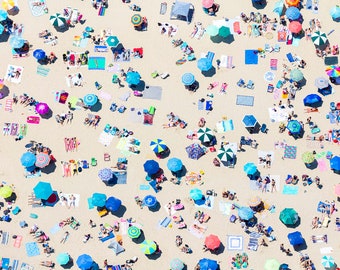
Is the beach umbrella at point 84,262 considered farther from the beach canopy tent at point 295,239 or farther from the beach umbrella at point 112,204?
the beach canopy tent at point 295,239

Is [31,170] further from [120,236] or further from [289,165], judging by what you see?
[289,165]

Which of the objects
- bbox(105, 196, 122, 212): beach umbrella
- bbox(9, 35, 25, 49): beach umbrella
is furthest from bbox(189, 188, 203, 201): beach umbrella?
bbox(9, 35, 25, 49): beach umbrella

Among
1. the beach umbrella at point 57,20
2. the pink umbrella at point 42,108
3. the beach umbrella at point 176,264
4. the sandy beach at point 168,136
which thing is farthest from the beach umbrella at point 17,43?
the beach umbrella at point 176,264

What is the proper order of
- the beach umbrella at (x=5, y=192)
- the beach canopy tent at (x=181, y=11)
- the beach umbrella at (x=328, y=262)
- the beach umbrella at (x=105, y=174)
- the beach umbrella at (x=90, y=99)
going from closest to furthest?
the beach umbrella at (x=328, y=262) < the beach umbrella at (x=105, y=174) < the beach umbrella at (x=5, y=192) < the beach umbrella at (x=90, y=99) < the beach canopy tent at (x=181, y=11)

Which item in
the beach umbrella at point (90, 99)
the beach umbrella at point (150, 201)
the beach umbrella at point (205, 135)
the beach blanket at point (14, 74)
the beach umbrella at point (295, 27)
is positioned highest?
the beach umbrella at point (295, 27)

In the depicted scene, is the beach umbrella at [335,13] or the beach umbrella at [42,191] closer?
the beach umbrella at [42,191]

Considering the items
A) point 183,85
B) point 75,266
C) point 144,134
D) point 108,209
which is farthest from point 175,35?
point 75,266
